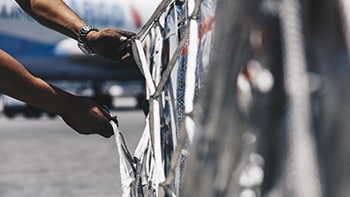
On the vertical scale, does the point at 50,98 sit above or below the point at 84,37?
below

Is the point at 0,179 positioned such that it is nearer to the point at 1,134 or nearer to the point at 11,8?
the point at 1,134

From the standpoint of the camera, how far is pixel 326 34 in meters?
1.47

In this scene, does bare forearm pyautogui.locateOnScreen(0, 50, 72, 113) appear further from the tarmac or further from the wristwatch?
the tarmac

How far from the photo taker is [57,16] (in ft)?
10.5

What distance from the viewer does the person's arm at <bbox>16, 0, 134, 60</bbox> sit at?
125 inches

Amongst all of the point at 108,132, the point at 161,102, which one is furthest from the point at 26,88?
the point at 161,102

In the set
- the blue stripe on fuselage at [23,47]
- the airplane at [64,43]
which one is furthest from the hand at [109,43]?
the blue stripe on fuselage at [23,47]

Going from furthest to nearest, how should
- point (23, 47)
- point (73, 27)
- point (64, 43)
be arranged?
point (64, 43)
point (23, 47)
point (73, 27)

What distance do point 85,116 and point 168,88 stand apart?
1.23 feet

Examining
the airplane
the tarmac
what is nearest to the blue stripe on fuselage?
the airplane

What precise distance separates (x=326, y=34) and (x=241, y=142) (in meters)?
0.19

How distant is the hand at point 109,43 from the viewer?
3.17 m

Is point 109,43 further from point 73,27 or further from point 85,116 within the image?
point 85,116

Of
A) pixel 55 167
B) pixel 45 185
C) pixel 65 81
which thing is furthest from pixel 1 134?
pixel 65 81
